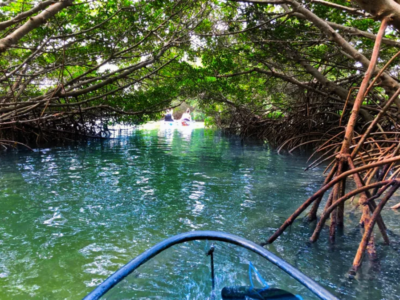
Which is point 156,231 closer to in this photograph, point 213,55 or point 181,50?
point 213,55

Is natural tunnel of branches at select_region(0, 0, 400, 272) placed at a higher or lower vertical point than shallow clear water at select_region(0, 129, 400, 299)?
higher

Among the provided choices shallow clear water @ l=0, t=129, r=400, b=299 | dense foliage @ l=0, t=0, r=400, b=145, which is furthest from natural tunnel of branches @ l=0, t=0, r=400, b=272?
shallow clear water @ l=0, t=129, r=400, b=299

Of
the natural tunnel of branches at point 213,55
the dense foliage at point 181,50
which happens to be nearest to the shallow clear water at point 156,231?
the natural tunnel of branches at point 213,55

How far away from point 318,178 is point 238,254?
326 centimetres

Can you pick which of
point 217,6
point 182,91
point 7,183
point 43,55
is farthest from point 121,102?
point 7,183

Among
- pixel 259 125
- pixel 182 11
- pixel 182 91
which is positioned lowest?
pixel 259 125

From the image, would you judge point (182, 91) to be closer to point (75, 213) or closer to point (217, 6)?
point (217, 6)

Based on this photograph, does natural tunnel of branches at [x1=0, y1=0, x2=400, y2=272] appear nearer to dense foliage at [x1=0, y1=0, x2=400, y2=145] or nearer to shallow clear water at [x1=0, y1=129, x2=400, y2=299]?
dense foliage at [x1=0, y1=0, x2=400, y2=145]

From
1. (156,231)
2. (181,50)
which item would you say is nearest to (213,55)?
(181,50)

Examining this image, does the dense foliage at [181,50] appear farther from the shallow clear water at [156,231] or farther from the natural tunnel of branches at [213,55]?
the shallow clear water at [156,231]

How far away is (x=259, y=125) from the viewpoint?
12.5 metres

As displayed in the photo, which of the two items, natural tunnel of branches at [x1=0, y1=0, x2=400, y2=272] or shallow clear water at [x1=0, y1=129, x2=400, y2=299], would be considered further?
natural tunnel of branches at [x1=0, y1=0, x2=400, y2=272]

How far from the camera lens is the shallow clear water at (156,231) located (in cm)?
179

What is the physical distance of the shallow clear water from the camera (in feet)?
5.87
